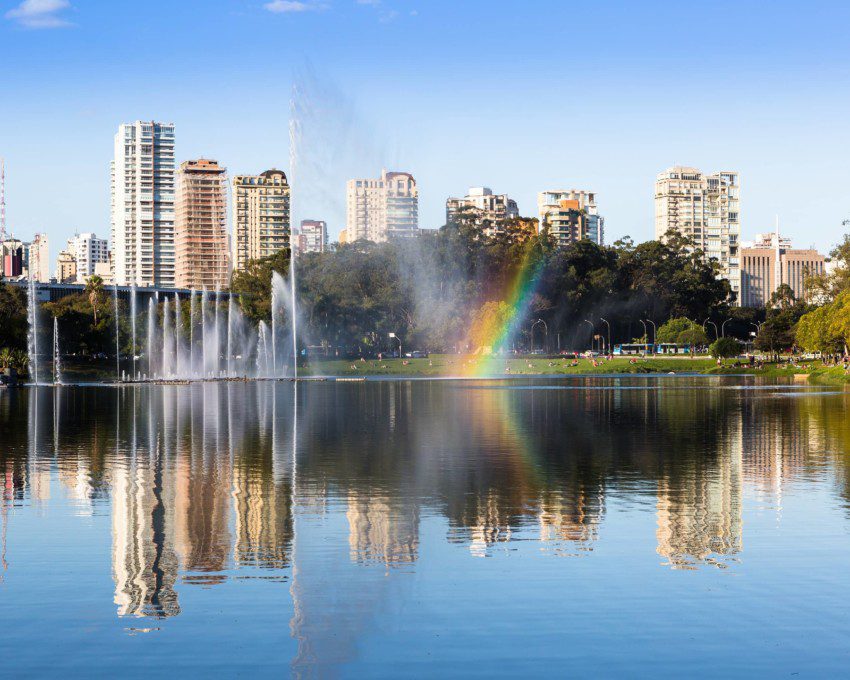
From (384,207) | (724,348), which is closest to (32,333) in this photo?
(384,207)

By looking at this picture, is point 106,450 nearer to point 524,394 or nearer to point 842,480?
point 842,480

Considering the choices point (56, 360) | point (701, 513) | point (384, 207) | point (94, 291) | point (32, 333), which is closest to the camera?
point (701, 513)

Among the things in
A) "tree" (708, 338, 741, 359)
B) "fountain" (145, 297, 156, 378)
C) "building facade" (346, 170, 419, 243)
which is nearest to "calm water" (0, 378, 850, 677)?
"building facade" (346, 170, 419, 243)

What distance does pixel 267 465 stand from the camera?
2677cm

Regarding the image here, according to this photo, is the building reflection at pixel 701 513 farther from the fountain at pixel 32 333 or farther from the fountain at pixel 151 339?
the fountain at pixel 32 333

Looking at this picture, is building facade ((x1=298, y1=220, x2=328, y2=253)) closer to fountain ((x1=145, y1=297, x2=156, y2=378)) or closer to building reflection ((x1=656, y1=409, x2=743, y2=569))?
fountain ((x1=145, y1=297, x2=156, y2=378))

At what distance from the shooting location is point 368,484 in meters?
23.0

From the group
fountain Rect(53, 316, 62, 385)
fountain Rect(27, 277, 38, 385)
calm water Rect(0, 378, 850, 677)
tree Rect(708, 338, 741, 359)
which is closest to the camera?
calm water Rect(0, 378, 850, 677)

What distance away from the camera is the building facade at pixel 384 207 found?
97.8 m

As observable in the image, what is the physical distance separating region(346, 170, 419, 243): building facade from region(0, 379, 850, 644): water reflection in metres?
50.2

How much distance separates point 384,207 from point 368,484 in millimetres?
96959

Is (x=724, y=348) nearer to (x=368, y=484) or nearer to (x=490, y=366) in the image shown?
(x=490, y=366)

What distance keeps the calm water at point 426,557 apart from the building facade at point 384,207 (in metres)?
62.2

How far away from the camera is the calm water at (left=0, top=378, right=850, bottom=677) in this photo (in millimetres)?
11398
